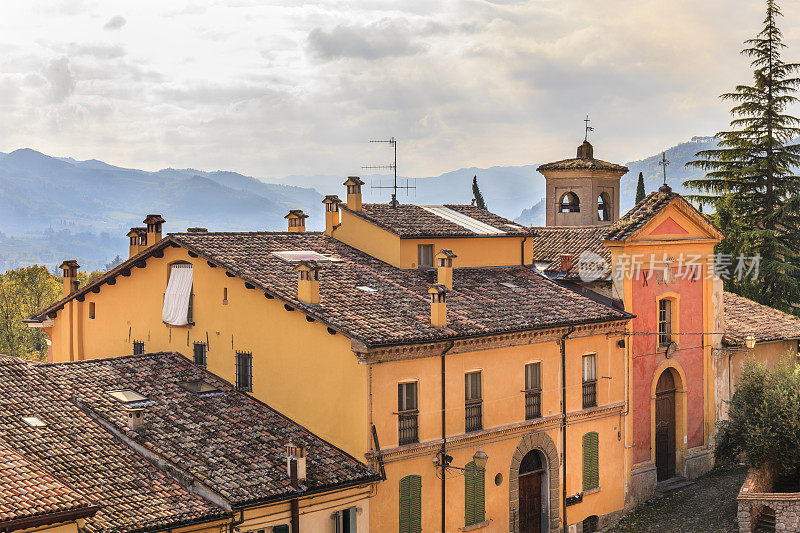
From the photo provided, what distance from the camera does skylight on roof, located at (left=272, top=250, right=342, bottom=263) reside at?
27016 mm

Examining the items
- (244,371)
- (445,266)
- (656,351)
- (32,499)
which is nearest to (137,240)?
(244,371)

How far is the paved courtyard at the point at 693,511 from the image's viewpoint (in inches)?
1088

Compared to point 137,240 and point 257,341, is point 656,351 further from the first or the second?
point 137,240

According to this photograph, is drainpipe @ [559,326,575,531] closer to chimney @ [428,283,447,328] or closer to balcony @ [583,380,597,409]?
balcony @ [583,380,597,409]

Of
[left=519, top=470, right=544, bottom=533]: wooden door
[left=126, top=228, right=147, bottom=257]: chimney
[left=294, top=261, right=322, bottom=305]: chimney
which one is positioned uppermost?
[left=126, top=228, right=147, bottom=257]: chimney

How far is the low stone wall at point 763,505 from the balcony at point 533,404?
6254mm

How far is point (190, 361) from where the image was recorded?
2684cm

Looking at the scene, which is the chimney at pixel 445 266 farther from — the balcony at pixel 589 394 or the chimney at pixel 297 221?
the chimney at pixel 297 221

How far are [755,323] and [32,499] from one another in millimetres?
29258

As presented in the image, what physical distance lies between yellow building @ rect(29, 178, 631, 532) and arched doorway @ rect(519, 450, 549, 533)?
58 mm

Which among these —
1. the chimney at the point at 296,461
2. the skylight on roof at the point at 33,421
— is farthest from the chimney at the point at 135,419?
the chimney at the point at 296,461

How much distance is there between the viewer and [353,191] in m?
30.1

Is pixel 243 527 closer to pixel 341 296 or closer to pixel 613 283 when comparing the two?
pixel 341 296

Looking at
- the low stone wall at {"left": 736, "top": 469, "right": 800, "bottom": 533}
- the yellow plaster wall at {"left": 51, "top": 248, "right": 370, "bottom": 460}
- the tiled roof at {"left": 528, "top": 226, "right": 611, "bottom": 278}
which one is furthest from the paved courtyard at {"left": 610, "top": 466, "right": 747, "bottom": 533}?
the yellow plaster wall at {"left": 51, "top": 248, "right": 370, "bottom": 460}
